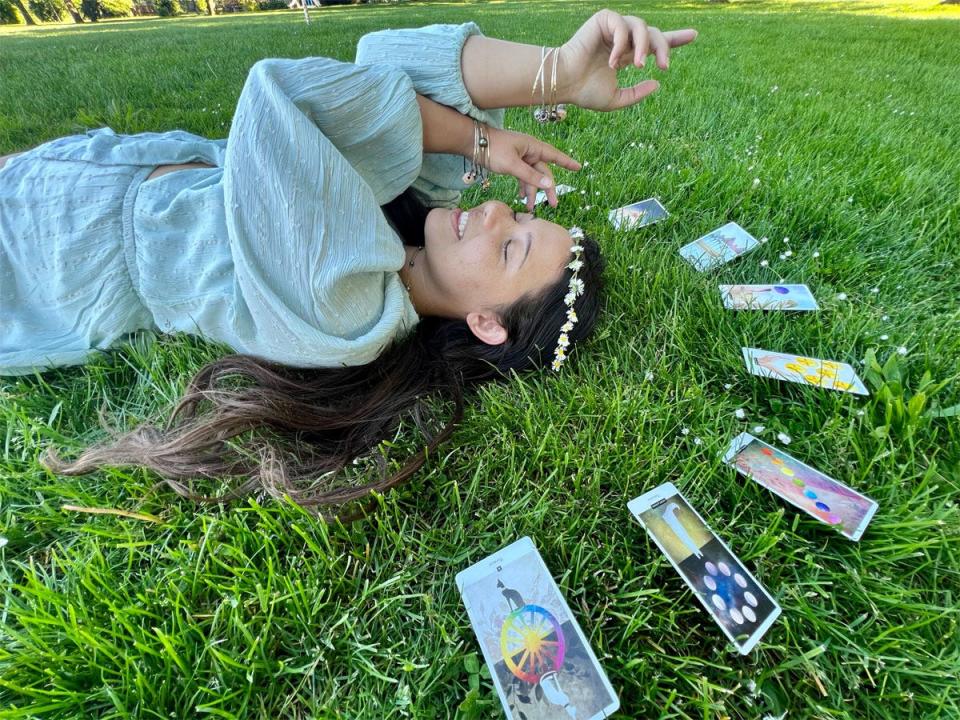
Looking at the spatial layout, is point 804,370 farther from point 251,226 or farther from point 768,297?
point 251,226

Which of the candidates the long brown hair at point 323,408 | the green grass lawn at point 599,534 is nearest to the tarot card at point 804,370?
the green grass lawn at point 599,534

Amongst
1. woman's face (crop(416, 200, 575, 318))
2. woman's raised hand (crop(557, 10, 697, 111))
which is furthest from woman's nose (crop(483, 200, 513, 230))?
woman's raised hand (crop(557, 10, 697, 111))

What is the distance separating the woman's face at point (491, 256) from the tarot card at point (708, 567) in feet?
3.15

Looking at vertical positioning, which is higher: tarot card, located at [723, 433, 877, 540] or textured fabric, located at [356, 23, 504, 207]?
textured fabric, located at [356, 23, 504, 207]

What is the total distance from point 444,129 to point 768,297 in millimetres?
1588

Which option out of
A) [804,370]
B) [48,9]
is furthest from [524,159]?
[48,9]

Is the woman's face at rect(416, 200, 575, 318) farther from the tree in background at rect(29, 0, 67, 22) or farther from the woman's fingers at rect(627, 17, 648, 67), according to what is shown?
the tree in background at rect(29, 0, 67, 22)

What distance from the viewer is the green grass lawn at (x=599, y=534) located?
1117mm

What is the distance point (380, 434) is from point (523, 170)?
4.55 feet

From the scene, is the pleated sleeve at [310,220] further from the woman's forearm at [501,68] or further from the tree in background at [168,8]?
the tree in background at [168,8]

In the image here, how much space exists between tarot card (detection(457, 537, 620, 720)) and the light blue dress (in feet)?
2.79

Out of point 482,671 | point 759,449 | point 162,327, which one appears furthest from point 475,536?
point 162,327

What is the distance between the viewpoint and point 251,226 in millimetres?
1559

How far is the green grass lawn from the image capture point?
112cm
